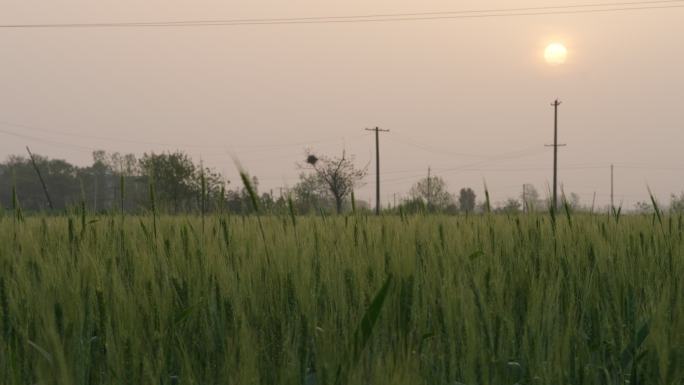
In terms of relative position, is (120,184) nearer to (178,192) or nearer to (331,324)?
(331,324)

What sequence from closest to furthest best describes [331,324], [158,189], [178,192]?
[331,324] → [158,189] → [178,192]

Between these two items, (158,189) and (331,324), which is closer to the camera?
(331,324)

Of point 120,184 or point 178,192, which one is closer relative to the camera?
point 120,184

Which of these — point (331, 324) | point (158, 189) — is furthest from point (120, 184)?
point (158, 189)

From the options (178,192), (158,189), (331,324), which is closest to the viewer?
(331,324)

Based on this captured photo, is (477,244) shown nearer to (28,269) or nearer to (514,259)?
(514,259)

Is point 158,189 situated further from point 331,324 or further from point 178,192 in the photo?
point 331,324

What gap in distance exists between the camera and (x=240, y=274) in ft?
5.66

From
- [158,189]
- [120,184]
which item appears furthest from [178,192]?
[120,184]

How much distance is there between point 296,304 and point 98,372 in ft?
1.52

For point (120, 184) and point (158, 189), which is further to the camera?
point (158, 189)

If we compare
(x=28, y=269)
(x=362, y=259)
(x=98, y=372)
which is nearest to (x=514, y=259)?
(x=362, y=259)

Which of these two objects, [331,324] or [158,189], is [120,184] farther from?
[158,189]

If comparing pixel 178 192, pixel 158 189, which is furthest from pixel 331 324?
pixel 178 192
